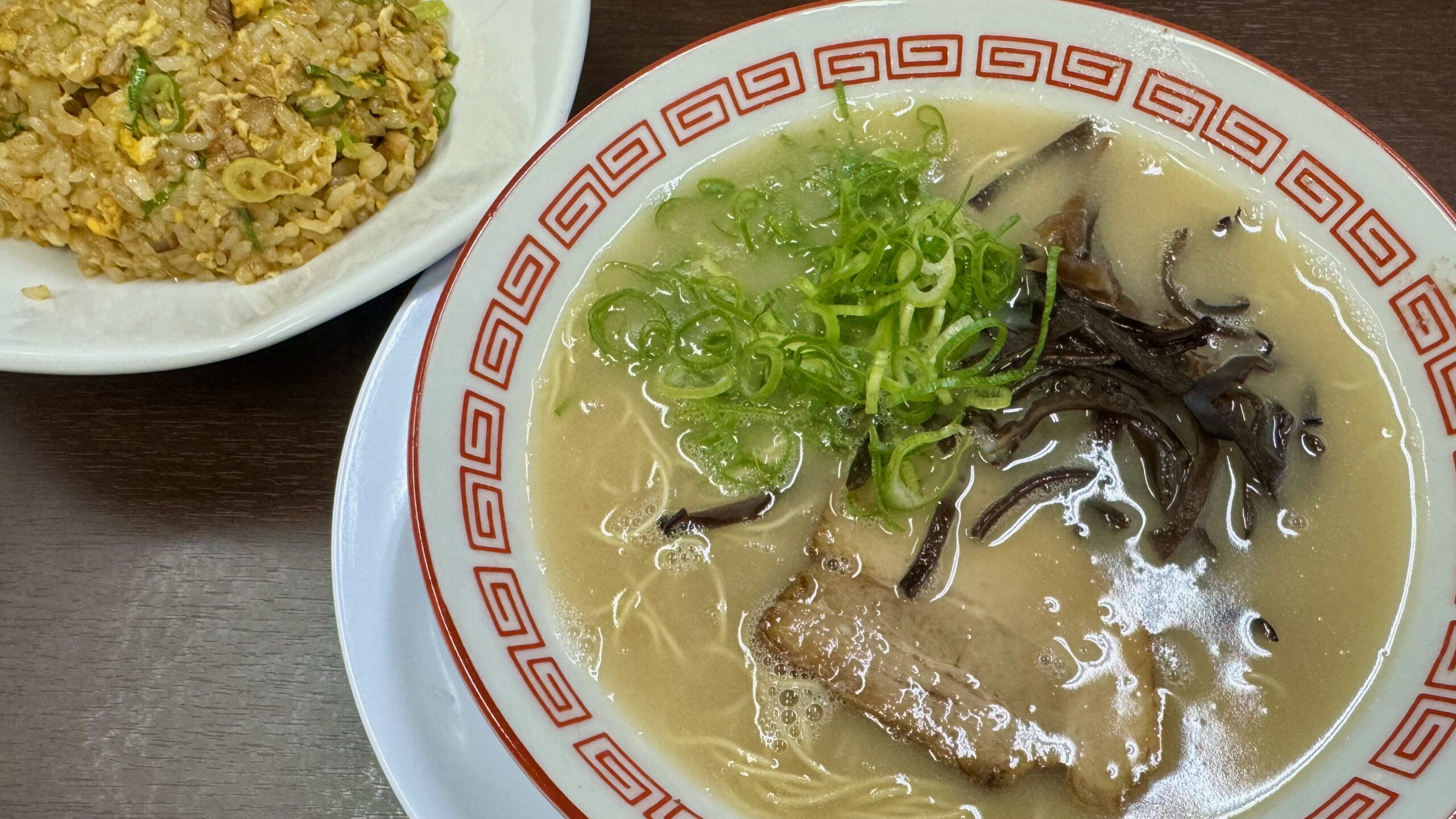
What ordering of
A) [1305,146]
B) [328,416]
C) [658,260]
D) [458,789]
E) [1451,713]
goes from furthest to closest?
[328,416]
[658,260]
[1305,146]
[458,789]
[1451,713]

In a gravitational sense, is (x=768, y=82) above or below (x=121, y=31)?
above

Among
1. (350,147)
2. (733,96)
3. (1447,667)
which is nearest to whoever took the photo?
(1447,667)

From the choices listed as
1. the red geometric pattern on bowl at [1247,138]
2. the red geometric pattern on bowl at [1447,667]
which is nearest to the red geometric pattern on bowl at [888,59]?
the red geometric pattern on bowl at [1247,138]

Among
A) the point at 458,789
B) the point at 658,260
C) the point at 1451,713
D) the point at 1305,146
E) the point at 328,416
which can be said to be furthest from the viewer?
the point at 328,416

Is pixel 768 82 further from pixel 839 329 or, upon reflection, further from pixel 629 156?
pixel 839 329

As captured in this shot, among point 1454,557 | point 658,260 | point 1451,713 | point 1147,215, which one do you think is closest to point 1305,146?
point 1147,215

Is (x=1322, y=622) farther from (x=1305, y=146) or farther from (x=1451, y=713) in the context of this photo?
(x=1305, y=146)

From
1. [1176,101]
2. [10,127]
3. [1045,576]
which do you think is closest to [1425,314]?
[1176,101]
